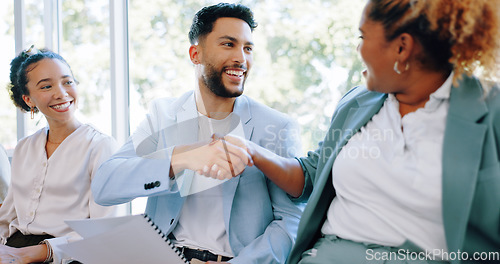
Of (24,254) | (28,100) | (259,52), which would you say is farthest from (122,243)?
(259,52)

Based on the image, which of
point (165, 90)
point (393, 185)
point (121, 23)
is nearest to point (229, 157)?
point (393, 185)

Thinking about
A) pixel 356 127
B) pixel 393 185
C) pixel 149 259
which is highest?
pixel 356 127

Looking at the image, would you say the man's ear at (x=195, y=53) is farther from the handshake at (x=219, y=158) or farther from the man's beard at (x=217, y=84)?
the handshake at (x=219, y=158)

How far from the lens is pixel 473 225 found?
1097 mm

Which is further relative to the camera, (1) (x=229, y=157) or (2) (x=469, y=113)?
(1) (x=229, y=157)

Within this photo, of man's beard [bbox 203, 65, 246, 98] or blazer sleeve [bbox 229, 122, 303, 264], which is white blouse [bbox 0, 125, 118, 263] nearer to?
man's beard [bbox 203, 65, 246, 98]

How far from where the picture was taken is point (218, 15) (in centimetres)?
174

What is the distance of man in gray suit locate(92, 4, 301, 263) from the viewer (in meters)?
1.50

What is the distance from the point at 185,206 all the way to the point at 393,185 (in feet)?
2.54

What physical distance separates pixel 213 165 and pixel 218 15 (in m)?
0.64

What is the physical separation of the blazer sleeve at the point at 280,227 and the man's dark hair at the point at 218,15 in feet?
1.45

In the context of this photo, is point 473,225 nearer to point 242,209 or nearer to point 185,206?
point 242,209

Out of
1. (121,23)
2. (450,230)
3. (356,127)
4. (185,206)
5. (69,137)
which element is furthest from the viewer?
(121,23)

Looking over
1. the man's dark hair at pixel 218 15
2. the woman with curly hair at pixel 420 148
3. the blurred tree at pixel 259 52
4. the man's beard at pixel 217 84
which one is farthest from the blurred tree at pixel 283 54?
the woman with curly hair at pixel 420 148
